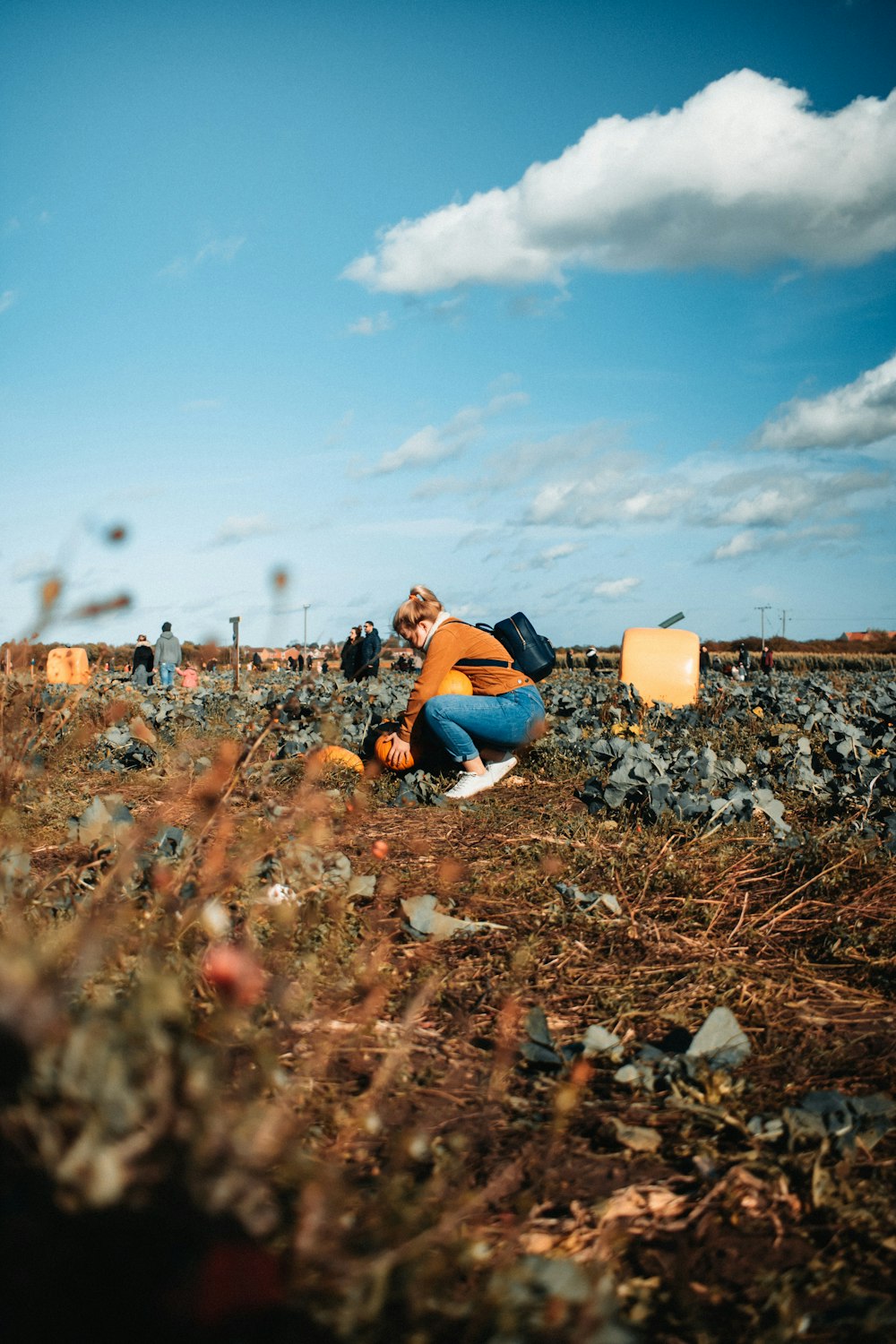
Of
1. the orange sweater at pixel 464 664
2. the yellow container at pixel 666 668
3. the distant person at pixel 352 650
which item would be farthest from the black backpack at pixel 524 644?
the distant person at pixel 352 650

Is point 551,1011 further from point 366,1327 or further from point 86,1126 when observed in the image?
point 86,1126

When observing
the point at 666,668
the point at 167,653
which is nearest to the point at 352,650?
the point at 167,653

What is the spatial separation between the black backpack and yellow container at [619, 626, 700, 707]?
229 inches

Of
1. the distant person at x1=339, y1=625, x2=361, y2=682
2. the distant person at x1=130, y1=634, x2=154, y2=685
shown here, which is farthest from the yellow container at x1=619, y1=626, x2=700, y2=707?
the distant person at x1=130, y1=634, x2=154, y2=685

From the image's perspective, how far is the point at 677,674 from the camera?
12266 mm

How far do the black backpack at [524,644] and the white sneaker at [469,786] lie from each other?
0.82m

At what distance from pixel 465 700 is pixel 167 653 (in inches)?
595

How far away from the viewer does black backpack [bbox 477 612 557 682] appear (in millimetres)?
6500

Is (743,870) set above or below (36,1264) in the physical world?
below

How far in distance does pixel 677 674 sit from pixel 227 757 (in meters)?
10.7

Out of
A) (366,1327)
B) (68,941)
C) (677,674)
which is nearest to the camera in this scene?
(366,1327)

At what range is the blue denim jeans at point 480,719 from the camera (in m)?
5.82

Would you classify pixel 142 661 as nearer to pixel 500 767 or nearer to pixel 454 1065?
pixel 500 767

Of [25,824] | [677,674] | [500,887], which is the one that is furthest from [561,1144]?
[677,674]
